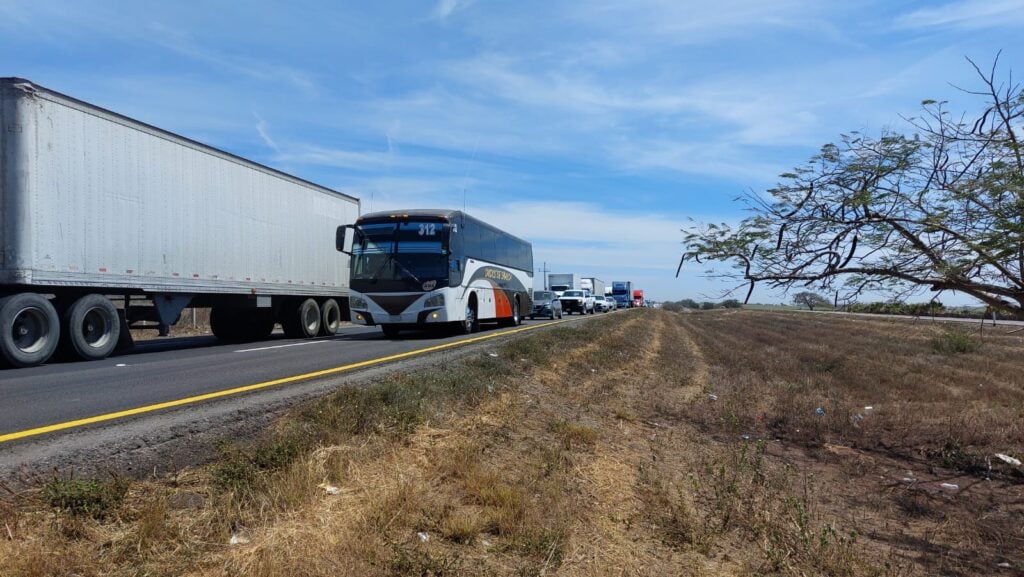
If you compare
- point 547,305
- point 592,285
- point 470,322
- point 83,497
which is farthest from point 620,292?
point 83,497

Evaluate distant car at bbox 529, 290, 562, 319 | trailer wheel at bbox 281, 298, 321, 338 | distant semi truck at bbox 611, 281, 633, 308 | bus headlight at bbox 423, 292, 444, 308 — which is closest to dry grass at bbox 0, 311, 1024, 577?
bus headlight at bbox 423, 292, 444, 308

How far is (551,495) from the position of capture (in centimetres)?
513

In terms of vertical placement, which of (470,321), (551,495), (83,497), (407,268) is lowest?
(551,495)

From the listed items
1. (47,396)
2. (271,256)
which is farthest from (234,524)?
(271,256)

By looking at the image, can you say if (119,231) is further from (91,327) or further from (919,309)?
(919,309)

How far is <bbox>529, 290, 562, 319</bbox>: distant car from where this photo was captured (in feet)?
135

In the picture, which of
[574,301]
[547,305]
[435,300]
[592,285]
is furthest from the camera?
[592,285]

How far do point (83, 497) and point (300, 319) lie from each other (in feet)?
52.4

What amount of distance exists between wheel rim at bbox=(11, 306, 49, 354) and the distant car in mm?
30929

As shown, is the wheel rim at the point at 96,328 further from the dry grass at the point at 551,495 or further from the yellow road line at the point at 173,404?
the dry grass at the point at 551,495

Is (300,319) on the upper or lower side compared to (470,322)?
upper

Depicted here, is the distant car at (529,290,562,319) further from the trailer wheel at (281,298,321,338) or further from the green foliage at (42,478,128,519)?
the green foliage at (42,478,128,519)

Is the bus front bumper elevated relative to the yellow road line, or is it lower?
elevated

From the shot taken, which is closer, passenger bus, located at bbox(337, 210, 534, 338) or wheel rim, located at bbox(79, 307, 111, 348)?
wheel rim, located at bbox(79, 307, 111, 348)
